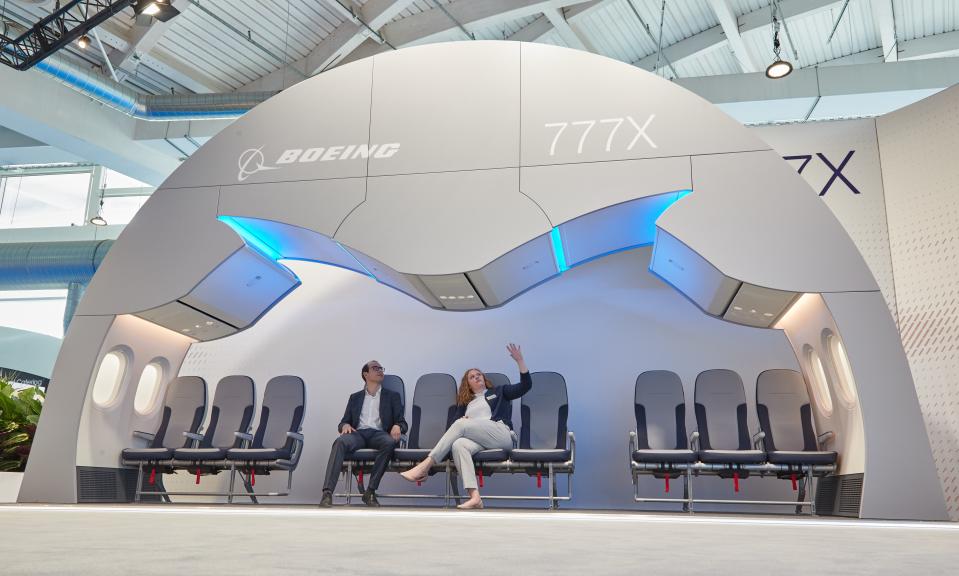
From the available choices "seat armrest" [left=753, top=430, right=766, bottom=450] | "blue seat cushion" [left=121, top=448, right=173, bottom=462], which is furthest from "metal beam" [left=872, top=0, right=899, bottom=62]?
"blue seat cushion" [left=121, top=448, right=173, bottom=462]

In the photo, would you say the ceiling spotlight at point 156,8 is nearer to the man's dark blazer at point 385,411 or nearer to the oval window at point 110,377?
the oval window at point 110,377

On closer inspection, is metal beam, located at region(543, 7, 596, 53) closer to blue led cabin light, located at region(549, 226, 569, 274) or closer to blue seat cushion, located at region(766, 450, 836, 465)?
blue led cabin light, located at region(549, 226, 569, 274)

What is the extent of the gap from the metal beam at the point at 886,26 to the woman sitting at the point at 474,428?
257 inches

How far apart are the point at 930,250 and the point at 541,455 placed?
3575 millimetres

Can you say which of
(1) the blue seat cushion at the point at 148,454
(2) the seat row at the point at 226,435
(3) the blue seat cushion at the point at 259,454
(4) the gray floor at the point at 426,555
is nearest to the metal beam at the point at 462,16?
(2) the seat row at the point at 226,435

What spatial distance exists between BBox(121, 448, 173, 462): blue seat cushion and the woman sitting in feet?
6.99

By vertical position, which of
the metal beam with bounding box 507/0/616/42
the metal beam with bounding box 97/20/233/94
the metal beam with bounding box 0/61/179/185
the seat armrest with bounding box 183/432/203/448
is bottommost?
the seat armrest with bounding box 183/432/203/448

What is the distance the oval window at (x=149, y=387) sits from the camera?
289 inches

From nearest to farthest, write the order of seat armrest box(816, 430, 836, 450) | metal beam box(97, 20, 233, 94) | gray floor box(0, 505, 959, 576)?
gray floor box(0, 505, 959, 576) → seat armrest box(816, 430, 836, 450) → metal beam box(97, 20, 233, 94)

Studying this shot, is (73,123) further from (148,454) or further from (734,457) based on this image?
(734,457)

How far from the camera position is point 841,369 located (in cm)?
572

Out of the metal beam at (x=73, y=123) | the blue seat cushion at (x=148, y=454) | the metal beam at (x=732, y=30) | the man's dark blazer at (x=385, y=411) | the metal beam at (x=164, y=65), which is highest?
the metal beam at (x=164, y=65)

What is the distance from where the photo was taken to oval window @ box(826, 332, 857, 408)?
5.52m

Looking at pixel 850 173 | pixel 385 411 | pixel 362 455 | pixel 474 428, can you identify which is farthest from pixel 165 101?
pixel 850 173
